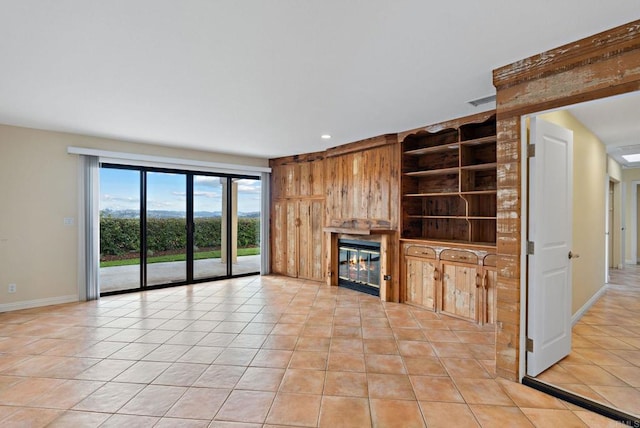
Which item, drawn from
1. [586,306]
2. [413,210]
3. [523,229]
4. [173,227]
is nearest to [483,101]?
[523,229]

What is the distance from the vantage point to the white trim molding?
475 centimetres

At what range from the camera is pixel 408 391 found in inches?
92.5

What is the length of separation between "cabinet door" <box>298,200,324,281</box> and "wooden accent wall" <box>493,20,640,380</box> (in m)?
3.74

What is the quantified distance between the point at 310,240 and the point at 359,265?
4.14ft

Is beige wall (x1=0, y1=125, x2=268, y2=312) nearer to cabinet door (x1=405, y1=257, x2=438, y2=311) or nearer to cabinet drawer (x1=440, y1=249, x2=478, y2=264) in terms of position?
cabinet door (x1=405, y1=257, x2=438, y2=311)

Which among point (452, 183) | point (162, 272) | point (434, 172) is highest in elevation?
point (434, 172)

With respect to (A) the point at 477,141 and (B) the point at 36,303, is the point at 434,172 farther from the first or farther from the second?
(B) the point at 36,303

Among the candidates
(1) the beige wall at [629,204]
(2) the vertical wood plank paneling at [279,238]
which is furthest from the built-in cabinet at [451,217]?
(1) the beige wall at [629,204]

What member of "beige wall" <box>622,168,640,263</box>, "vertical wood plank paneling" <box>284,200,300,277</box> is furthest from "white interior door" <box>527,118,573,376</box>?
"beige wall" <box>622,168,640,263</box>

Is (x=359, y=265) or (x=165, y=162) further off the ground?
(x=165, y=162)

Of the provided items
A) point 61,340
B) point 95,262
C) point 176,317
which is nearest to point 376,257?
point 176,317

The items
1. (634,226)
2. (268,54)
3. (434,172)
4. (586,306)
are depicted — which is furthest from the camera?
(634,226)

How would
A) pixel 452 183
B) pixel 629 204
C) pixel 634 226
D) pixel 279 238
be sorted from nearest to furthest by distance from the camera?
pixel 452 183, pixel 279 238, pixel 629 204, pixel 634 226

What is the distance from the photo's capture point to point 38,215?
14.6 feet
